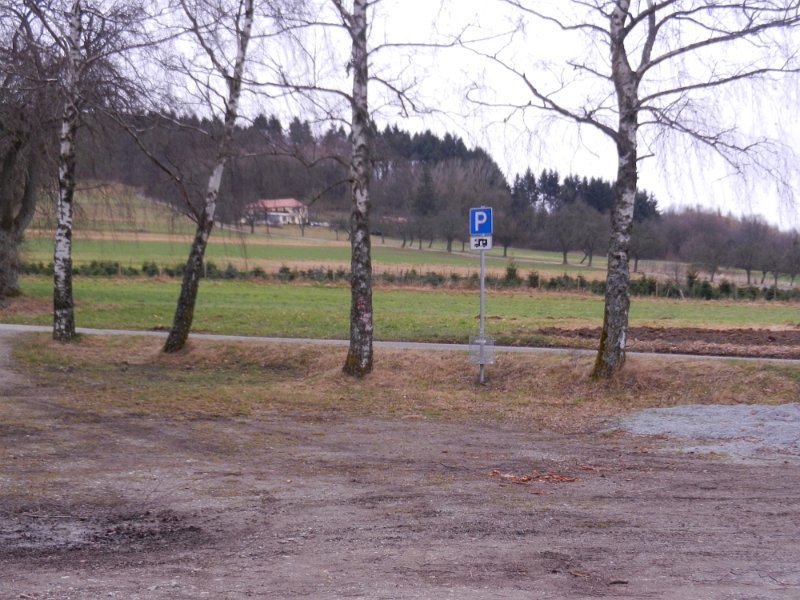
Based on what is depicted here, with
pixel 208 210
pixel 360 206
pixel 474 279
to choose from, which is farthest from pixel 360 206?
pixel 474 279

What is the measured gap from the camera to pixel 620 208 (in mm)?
13922

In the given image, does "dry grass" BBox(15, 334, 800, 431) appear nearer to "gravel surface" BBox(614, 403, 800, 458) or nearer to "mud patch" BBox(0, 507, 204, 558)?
"gravel surface" BBox(614, 403, 800, 458)

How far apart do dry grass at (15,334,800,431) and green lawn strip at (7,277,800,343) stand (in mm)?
3236

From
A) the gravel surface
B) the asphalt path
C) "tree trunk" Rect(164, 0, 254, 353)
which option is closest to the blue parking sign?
the asphalt path

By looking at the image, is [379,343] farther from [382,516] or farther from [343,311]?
[382,516]

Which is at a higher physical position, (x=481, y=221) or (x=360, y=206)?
(x=360, y=206)

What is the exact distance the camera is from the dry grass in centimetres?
1286

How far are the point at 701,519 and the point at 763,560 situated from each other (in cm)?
101

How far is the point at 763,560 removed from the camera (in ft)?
18.2

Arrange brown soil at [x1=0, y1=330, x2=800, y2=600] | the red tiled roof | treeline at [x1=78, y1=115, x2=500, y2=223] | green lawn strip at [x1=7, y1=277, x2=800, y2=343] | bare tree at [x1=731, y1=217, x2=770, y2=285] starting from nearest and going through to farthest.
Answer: brown soil at [x1=0, y1=330, x2=800, y2=600] → treeline at [x1=78, y1=115, x2=500, y2=223] → the red tiled roof → green lawn strip at [x1=7, y1=277, x2=800, y2=343] → bare tree at [x1=731, y1=217, x2=770, y2=285]

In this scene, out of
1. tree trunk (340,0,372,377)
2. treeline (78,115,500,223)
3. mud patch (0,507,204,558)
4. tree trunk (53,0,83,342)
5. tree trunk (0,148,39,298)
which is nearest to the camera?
mud patch (0,507,204,558)

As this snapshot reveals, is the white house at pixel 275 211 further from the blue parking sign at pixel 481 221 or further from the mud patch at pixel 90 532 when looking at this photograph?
the mud patch at pixel 90 532

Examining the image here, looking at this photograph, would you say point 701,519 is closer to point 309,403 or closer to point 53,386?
point 309,403

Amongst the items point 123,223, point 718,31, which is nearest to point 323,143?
point 718,31
